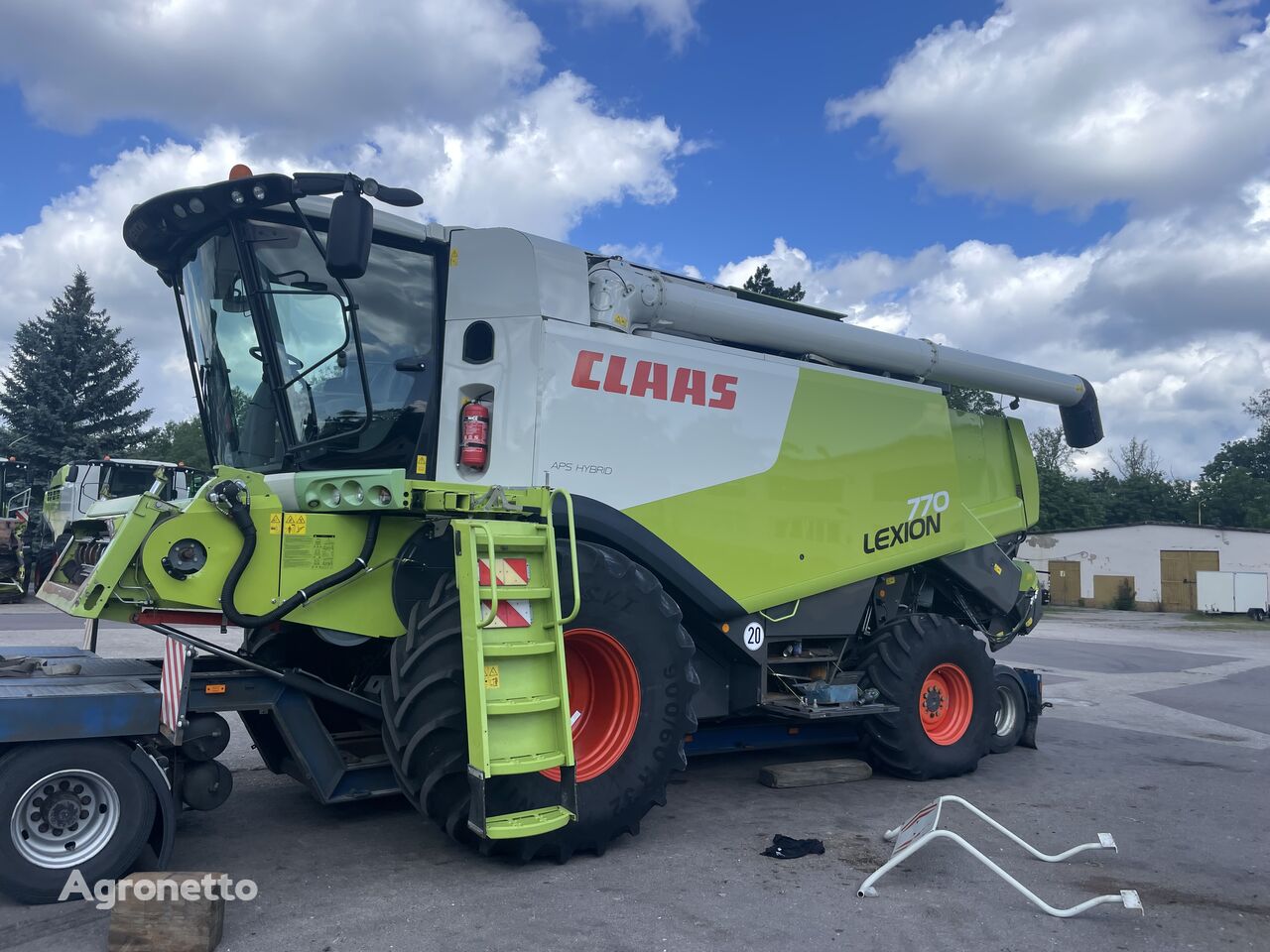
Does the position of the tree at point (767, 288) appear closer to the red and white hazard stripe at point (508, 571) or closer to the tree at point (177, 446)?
the red and white hazard stripe at point (508, 571)

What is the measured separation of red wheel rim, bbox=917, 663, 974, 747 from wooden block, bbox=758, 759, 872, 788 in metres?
0.64

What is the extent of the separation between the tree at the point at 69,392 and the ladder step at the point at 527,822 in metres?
31.0

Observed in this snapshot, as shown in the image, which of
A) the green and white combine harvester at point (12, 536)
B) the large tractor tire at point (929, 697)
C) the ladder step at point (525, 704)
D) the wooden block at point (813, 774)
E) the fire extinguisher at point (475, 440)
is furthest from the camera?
the green and white combine harvester at point (12, 536)

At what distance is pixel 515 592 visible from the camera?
480 cm

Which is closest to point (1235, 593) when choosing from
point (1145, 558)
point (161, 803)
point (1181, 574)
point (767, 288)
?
point (1181, 574)

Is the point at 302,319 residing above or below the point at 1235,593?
above

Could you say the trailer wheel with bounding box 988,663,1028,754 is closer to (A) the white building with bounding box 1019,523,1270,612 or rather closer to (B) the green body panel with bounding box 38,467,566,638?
(B) the green body panel with bounding box 38,467,566,638

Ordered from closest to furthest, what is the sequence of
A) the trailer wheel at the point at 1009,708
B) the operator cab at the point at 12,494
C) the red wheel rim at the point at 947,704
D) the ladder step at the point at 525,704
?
the ladder step at the point at 525,704 → the red wheel rim at the point at 947,704 → the trailer wheel at the point at 1009,708 → the operator cab at the point at 12,494

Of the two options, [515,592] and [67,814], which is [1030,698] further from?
[67,814]

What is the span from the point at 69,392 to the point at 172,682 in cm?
3146

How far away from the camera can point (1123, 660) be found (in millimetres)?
18125

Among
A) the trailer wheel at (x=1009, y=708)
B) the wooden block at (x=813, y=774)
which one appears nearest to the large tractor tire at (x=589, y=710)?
the wooden block at (x=813, y=774)

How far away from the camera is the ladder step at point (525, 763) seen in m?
4.53

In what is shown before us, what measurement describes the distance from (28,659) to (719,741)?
14.2 ft
